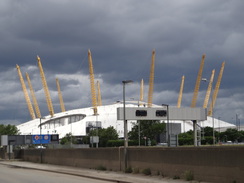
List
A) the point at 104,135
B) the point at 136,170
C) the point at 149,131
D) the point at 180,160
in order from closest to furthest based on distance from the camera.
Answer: the point at 180,160
the point at 136,170
the point at 149,131
the point at 104,135

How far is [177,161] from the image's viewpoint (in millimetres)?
26531

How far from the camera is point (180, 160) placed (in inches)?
1032

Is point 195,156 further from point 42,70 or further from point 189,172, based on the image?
point 42,70

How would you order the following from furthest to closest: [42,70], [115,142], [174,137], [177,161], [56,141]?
[42,70] < [115,142] < [56,141] < [174,137] < [177,161]

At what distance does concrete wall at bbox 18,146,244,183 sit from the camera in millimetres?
21594

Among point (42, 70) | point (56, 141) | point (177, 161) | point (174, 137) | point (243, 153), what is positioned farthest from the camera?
point (42, 70)

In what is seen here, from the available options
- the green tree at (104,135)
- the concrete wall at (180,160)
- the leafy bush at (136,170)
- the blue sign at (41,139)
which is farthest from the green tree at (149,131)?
the leafy bush at (136,170)

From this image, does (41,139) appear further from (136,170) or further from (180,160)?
(180,160)

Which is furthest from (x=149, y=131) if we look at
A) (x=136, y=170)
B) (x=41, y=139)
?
(x=136, y=170)

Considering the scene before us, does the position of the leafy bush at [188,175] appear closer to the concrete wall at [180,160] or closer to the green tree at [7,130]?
the concrete wall at [180,160]

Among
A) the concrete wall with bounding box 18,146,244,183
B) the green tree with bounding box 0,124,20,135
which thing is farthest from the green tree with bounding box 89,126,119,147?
the concrete wall with bounding box 18,146,244,183

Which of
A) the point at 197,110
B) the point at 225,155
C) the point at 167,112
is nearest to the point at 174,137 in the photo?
the point at 167,112

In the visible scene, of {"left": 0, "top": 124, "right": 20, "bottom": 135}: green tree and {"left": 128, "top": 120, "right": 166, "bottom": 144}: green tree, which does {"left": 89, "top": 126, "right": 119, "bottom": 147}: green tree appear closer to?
{"left": 128, "top": 120, "right": 166, "bottom": 144}: green tree

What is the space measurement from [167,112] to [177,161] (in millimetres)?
26248
